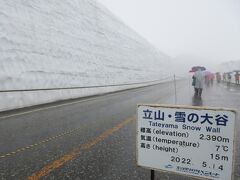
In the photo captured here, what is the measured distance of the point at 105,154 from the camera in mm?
4652

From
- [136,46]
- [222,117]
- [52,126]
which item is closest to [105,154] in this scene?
[222,117]

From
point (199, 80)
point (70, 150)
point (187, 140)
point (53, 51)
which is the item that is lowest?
point (70, 150)

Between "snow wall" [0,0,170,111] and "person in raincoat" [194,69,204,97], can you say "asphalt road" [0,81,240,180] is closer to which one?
"snow wall" [0,0,170,111]

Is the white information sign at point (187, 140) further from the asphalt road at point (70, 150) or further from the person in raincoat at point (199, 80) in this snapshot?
the person in raincoat at point (199, 80)

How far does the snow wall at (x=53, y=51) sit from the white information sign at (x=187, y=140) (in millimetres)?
8437

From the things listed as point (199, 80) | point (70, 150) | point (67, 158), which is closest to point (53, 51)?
point (199, 80)

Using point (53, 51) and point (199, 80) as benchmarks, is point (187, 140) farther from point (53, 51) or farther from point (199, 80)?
point (53, 51)

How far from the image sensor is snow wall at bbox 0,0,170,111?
484 inches

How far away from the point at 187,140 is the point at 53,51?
1504 centimetres

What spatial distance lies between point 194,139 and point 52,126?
5164 mm

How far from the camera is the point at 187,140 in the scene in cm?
286

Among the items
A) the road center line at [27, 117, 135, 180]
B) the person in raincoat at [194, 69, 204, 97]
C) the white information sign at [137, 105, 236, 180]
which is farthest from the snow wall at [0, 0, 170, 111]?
the white information sign at [137, 105, 236, 180]

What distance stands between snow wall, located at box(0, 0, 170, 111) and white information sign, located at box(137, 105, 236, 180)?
27.7ft

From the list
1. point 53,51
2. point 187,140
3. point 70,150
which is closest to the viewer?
point 187,140
